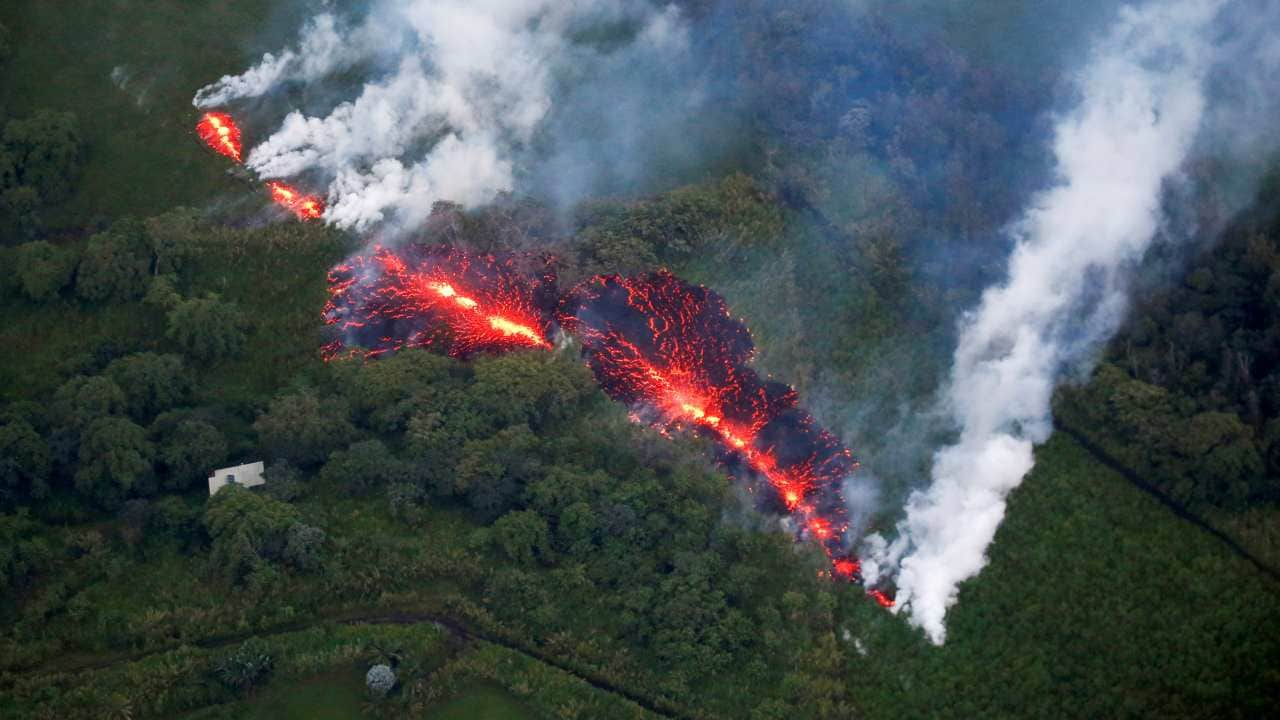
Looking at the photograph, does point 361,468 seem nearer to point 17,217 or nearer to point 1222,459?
point 17,217

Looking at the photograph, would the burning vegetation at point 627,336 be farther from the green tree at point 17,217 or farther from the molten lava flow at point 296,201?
the green tree at point 17,217

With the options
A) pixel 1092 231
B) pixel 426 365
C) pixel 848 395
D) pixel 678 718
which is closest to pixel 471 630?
pixel 678 718

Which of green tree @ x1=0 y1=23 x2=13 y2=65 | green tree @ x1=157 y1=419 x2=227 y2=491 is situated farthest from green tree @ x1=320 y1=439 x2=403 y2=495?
green tree @ x1=0 y1=23 x2=13 y2=65

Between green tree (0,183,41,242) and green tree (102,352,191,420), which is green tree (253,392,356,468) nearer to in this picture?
green tree (102,352,191,420)

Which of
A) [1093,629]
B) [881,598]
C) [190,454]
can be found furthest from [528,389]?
[1093,629]

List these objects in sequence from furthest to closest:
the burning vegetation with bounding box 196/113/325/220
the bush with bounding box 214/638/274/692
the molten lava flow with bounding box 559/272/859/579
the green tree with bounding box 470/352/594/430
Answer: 1. the burning vegetation with bounding box 196/113/325/220
2. the green tree with bounding box 470/352/594/430
3. the molten lava flow with bounding box 559/272/859/579
4. the bush with bounding box 214/638/274/692
